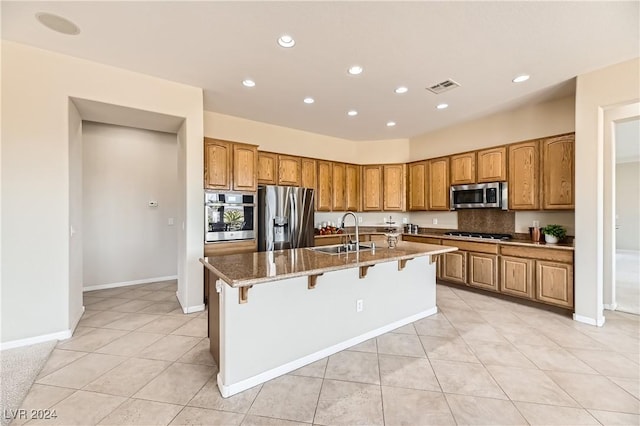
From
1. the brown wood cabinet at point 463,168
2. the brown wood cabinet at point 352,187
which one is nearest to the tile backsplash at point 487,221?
the brown wood cabinet at point 463,168

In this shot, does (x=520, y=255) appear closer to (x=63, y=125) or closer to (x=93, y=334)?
(x=93, y=334)

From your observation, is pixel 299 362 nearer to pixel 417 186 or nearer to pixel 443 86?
pixel 443 86

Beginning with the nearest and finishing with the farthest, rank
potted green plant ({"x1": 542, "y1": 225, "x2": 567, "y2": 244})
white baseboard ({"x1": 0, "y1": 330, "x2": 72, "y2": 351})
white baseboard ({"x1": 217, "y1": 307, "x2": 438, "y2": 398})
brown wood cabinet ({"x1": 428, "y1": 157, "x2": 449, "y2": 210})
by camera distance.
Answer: white baseboard ({"x1": 217, "y1": 307, "x2": 438, "y2": 398}) < white baseboard ({"x1": 0, "y1": 330, "x2": 72, "y2": 351}) < potted green plant ({"x1": 542, "y1": 225, "x2": 567, "y2": 244}) < brown wood cabinet ({"x1": 428, "y1": 157, "x2": 449, "y2": 210})

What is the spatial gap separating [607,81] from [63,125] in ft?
19.2

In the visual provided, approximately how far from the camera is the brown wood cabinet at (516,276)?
3.71 metres

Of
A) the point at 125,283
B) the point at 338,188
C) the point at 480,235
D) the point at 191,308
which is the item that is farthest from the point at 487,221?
the point at 125,283

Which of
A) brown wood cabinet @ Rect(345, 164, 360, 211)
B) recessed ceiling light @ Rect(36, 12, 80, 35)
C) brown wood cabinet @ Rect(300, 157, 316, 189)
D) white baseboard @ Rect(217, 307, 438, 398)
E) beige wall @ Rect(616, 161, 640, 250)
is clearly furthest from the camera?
beige wall @ Rect(616, 161, 640, 250)

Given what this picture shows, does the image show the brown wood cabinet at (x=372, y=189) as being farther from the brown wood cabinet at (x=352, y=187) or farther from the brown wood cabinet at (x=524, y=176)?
the brown wood cabinet at (x=524, y=176)

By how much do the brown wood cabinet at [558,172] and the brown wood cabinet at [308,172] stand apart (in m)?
3.60

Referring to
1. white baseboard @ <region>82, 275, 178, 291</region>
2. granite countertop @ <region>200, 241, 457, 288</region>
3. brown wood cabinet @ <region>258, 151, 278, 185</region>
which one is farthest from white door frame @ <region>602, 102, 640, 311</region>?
white baseboard @ <region>82, 275, 178, 291</region>

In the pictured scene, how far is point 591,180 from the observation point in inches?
123

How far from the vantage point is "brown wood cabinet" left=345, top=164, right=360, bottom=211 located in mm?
5789

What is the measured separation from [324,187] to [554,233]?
3.66 m

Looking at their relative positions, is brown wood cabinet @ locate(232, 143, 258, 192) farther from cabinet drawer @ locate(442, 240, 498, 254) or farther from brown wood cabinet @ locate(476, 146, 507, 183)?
brown wood cabinet @ locate(476, 146, 507, 183)
